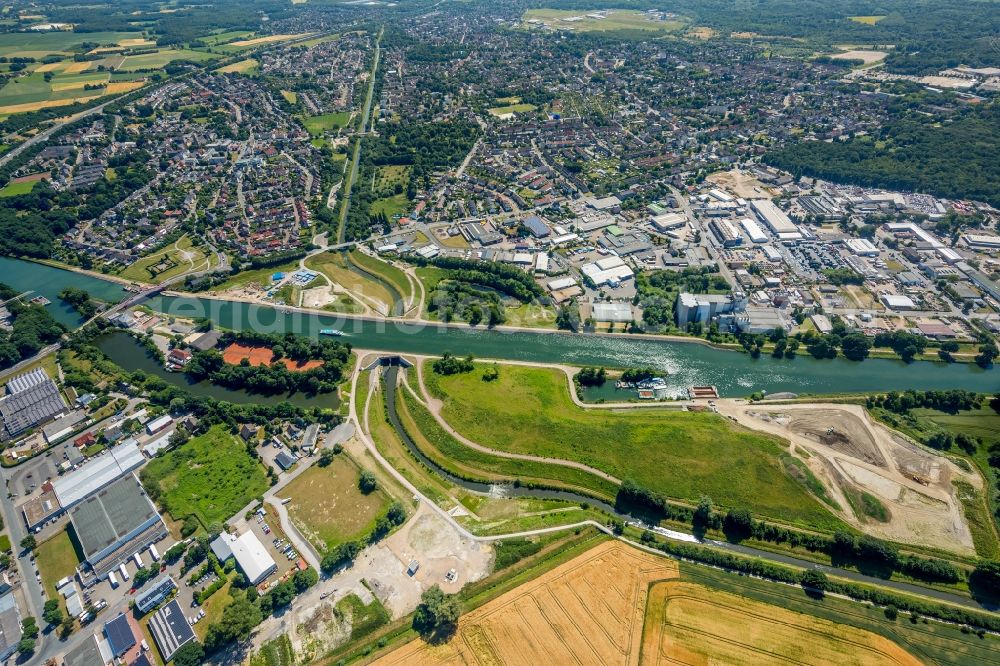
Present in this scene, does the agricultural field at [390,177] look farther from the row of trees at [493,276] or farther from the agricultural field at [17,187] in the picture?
the agricultural field at [17,187]

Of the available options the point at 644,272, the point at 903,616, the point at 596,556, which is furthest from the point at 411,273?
the point at 903,616

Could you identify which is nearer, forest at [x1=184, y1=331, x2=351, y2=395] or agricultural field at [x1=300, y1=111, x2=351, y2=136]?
forest at [x1=184, y1=331, x2=351, y2=395]

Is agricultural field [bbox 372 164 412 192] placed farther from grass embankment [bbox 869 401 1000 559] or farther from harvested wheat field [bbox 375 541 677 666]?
grass embankment [bbox 869 401 1000 559]

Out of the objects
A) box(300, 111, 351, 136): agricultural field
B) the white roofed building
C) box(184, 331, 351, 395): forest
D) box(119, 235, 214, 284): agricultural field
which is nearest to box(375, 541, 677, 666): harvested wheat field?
the white roofed building

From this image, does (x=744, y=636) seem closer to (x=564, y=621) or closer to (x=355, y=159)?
(x=564, y=621)

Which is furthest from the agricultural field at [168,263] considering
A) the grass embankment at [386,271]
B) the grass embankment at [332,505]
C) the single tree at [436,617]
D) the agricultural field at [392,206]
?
the single tree at [436,617]

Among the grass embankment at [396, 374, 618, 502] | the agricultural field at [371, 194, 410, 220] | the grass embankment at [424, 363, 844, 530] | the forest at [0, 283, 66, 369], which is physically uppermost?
the agricultural field at [371, 194, 410, 220]

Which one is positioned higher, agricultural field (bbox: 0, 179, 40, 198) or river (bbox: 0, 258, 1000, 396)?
agricultural field (bbox: 0, 179, 40, 198)

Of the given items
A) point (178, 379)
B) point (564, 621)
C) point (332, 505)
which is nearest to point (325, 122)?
point (178, 379)
